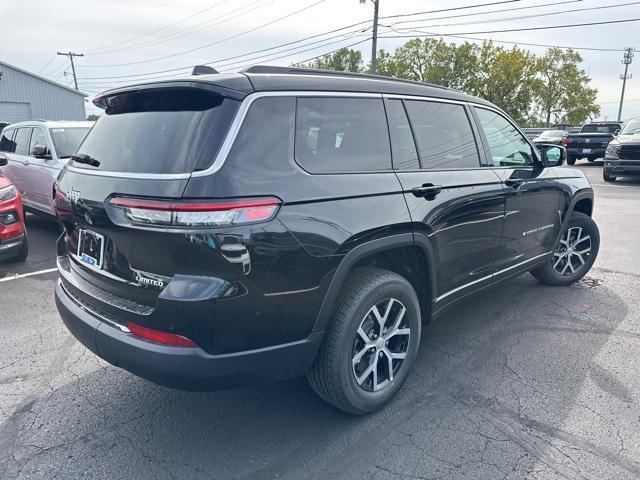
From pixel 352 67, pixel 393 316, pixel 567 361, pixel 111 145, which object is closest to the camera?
pixel 111 145

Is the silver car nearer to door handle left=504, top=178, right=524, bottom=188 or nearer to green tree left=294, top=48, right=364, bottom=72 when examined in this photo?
door handle left=504, top=178, right=524, bottom=188

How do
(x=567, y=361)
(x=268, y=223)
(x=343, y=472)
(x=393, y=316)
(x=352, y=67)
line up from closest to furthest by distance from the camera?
(x=268, y=223) → (x=343, y=472) → (x=393, y=316) → (x=567, y=361) → (x=352, y=67)

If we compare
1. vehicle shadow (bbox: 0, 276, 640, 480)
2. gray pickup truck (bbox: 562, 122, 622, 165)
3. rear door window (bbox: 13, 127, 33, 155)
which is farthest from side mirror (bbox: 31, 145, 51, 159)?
gray pickup truck (bbox: 562, 122, 622, 165)

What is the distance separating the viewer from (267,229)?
2.14 m

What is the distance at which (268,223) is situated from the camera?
2148mm

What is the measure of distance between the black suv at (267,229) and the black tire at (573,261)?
194 cm

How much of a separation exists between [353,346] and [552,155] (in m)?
2.89

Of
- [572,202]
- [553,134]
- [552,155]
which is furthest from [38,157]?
[553,134]

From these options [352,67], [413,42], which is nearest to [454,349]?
[413,42]

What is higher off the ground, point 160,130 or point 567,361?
point 160,130

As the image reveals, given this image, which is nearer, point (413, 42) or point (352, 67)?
point (413, 42)

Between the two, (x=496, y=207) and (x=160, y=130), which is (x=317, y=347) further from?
(x=496, y=207)

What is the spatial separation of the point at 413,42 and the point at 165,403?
6489cm

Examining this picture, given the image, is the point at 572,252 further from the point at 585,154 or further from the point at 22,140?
the point at 585,154
